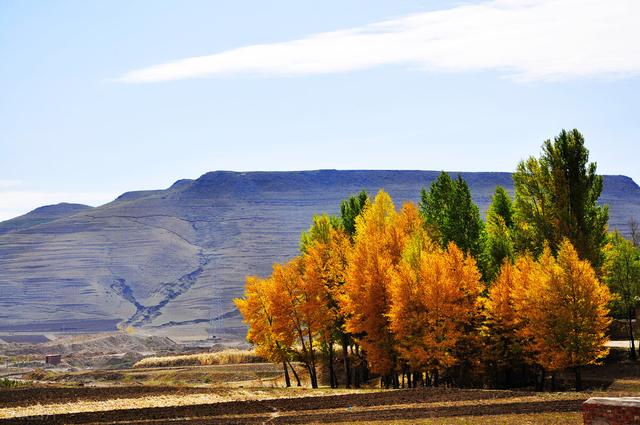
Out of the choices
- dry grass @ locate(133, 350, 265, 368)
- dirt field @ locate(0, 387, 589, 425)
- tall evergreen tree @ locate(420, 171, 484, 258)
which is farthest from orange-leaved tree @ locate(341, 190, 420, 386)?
dry grass @ locate(133, 350, 265, 368)

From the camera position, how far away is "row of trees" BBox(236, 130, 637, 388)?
5631cm

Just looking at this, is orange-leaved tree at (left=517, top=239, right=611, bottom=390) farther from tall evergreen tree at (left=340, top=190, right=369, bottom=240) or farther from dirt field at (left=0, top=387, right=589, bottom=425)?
tall evergreen tree at (left=340, top=190, right=369, bottom=240)

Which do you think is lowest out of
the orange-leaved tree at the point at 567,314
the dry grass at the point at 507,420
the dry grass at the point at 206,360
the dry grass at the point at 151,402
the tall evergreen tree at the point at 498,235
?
the dry grass at the point at 206,360

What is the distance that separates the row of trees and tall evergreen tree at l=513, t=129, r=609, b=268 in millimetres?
97

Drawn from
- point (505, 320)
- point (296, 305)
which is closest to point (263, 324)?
point (296, 305)

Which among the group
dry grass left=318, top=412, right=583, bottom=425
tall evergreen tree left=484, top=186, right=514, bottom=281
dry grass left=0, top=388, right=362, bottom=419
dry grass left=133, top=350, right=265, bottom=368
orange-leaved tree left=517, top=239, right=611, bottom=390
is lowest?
dry grass left=133, top=350, right=265, bottom=368

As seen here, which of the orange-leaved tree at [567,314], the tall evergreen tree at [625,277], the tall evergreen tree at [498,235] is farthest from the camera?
the tall evergreen tree at [625,277]

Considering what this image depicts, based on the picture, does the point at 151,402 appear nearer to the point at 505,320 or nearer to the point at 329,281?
the point at 329,281

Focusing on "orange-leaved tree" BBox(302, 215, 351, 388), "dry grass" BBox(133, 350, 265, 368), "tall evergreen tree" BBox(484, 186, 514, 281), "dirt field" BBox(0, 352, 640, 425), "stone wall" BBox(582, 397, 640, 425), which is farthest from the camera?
"dry grass" BBox(133, 350, 265, 368)

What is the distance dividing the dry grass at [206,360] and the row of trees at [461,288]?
120 feet

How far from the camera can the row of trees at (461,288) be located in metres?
56.3

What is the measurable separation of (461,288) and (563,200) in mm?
11613

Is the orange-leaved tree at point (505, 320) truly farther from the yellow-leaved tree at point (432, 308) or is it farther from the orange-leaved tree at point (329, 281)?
the orange-leaved tree at point (329, 281)

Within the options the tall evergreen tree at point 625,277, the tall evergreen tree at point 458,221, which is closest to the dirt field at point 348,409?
the tall evergreen tree at point 458,221
